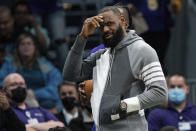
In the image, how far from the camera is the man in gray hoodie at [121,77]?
4188 mm

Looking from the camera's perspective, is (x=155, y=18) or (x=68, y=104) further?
(x=155, y=18)

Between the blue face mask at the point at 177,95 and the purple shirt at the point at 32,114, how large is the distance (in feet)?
5.70

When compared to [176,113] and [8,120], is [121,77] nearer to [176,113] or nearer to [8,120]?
[8,120]

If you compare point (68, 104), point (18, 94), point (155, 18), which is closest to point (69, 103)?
point (68, 104)

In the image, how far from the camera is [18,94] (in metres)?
7.29

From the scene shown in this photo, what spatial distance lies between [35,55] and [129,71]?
5116mm

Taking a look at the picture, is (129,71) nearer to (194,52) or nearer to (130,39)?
(130,39)

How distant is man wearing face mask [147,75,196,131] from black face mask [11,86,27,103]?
175cm

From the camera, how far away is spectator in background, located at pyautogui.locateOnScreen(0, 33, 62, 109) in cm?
904

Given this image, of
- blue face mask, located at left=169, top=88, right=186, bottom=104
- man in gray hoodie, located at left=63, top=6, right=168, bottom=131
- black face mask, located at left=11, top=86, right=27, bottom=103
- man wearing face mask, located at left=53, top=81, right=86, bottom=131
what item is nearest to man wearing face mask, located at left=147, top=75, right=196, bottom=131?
blue face mask, located at left=169, top=88, right=186, bottom=104

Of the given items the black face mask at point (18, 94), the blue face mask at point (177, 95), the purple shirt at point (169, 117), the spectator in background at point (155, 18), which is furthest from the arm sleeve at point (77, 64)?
the spectator in background at point (155, 18)

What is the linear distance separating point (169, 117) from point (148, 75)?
390 cm

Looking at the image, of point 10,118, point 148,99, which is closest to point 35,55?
point 10,118

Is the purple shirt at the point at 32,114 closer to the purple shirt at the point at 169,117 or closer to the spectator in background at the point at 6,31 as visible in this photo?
the purple shirt at the point at 169,117
